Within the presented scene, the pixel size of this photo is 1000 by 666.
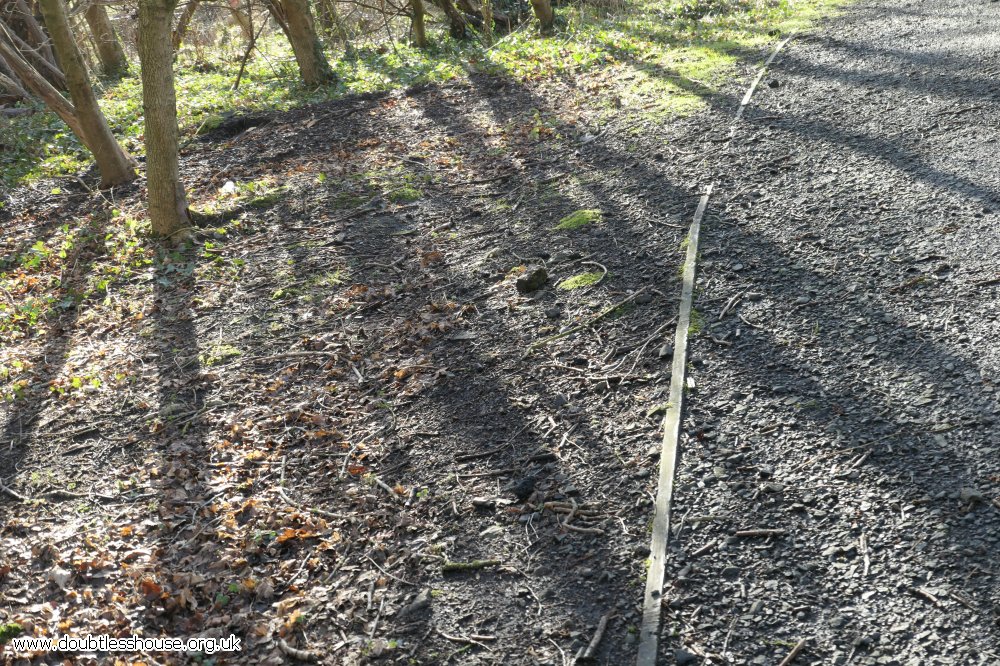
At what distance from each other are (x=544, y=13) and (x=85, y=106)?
823cm

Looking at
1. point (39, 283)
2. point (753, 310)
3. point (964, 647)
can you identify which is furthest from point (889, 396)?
point (39, 283)

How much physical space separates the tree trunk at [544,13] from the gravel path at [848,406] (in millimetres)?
8153

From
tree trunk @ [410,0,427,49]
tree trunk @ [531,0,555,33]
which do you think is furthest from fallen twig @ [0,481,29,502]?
tree trunk @ [410,0,427,49]

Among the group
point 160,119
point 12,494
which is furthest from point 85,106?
point 12,494

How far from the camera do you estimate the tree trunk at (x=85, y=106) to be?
27.7 ft

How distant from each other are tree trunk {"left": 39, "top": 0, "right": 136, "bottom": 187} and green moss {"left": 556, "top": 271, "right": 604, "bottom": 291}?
21.3 ft

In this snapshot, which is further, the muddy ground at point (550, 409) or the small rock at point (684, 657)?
the muddy ground at point (550, 409)

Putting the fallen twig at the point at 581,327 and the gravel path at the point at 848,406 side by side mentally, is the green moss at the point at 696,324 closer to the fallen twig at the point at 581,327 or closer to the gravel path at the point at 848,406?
the gravel path at the point at 848,406

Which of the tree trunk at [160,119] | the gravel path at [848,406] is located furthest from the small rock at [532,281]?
the tree trunk at [160,119]

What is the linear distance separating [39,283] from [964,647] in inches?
312

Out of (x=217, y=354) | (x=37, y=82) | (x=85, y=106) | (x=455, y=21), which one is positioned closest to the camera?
(x=217, y=354)

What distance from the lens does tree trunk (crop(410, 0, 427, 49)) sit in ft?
48.0

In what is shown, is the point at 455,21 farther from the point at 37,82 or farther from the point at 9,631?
the point at 9,631

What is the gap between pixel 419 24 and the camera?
1477 centimetres
